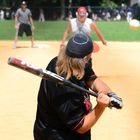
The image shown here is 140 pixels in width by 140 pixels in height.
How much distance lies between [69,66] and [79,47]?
0.21m

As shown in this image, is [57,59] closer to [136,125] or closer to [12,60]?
[12,60]

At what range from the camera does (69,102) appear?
14.7 feet

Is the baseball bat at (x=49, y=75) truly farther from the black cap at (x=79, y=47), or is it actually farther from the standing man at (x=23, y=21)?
the standing man at (x=23, y=21)

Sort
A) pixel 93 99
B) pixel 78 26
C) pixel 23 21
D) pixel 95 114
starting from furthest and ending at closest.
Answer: pixel 23 21 < pixel 78 26 < pixel 93 99 < pixel 95 114

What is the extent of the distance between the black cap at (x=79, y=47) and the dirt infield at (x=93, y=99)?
398cm

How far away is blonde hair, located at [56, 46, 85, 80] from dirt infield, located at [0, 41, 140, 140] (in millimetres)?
4027

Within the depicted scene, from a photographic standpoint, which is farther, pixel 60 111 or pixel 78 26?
pixel 78 26

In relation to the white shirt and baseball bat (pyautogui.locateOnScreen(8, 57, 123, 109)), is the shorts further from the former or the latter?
baseball bat (pyautogui.locateOnScreen(8, 57, 123, 109))

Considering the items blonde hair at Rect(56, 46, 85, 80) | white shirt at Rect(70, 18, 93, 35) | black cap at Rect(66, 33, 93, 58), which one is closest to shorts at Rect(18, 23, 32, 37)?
white shirt at Rect(70, 18, 93, 35)

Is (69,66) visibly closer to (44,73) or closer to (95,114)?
(44,73)

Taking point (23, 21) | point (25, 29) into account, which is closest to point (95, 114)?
point (25, 29)

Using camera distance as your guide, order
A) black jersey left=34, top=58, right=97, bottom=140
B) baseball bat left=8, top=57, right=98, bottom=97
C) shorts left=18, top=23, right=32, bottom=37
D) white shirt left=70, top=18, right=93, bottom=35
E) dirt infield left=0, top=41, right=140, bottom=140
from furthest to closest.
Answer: shorts left=18, top=23, right=32, bottom=37 < white shirt left=70, top=18, right=93, bottom=35 < dirt infield left=0, top=41, right=140, bottom=140 < black jersey left=34, top=58, right=97, bottom=140 < baseball bat left=8, top=57, right=98, bottom=97

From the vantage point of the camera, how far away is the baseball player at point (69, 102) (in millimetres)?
4453

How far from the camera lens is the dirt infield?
28.7 ft
